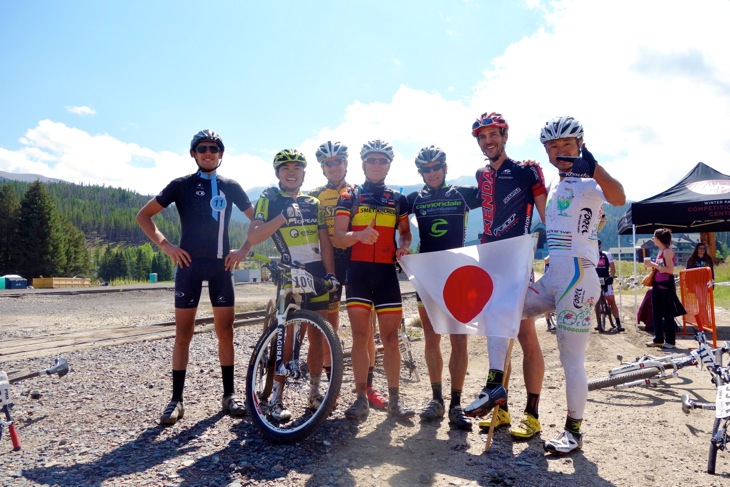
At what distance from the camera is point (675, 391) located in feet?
19.0

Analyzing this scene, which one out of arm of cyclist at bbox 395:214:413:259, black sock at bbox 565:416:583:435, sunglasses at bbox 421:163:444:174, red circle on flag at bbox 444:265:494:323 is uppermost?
sunglasses at bbox 421:163:444:174

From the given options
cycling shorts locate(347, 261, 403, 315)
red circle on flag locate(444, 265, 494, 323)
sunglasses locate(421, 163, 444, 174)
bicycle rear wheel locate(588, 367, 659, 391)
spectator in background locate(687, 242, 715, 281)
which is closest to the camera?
red circle on flag locate(444, 265, 494, 323)

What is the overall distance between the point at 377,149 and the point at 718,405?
3.66 meters

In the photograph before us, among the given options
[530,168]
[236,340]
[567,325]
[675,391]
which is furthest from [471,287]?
[236,340]

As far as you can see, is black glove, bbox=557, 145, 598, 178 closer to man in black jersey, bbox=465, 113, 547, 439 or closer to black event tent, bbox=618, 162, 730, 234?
man in black jersey, bbox=465, 113, 547, 439

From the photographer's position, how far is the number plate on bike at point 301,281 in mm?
4348

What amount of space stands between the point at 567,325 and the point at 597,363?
4527 mm

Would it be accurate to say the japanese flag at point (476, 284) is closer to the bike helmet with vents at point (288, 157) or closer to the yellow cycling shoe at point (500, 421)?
the yellow cycling shoe at point (500, 421)

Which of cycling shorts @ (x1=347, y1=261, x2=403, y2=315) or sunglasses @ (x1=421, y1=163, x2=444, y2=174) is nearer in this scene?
cycling shorts @ (x1=347, y1=261, x2=403, y2=315)

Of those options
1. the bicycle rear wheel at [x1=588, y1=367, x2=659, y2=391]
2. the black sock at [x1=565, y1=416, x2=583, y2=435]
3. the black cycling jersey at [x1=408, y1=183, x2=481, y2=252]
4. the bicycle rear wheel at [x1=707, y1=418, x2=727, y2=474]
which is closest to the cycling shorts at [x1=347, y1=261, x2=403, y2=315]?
the black cycling jersey at [x1=408, y1=183, x2=481, y2=252]

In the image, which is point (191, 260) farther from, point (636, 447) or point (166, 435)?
point (636, 447)

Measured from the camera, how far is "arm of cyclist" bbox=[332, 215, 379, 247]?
449 cm

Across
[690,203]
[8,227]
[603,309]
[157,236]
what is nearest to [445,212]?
[157,236]

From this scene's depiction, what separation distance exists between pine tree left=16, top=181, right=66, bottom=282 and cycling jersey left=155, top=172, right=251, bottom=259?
223ft
